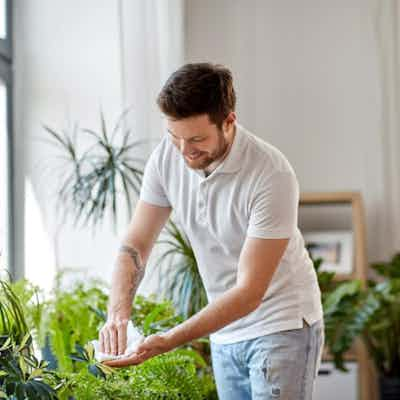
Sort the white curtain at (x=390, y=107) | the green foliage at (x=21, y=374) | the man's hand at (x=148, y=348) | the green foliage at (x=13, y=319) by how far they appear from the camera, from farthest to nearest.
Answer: the white curtain at (x=390, y=107) < the green foliage at (x=13, y=319) < the man's hand at (x=148, y=348) < the green foliage at (x=21, y=374)

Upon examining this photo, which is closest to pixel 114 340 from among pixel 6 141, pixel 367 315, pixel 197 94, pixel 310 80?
pixel 197 94

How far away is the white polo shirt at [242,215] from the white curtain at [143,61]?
1.37 m

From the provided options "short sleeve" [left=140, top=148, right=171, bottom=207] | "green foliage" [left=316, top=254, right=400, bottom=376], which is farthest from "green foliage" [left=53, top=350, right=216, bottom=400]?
"green foliage" [left=316, top=254, right=400, bottom=376]

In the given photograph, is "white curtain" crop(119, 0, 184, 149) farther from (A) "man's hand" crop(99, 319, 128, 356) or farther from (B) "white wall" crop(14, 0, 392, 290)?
(A) "man's hand" crop(99, 319, 128, 356)

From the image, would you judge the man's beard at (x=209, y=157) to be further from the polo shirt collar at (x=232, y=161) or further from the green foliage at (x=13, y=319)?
the green foliage at (x=13, y=319)

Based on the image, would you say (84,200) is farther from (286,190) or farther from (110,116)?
(286,190)

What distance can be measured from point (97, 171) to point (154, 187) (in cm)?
116

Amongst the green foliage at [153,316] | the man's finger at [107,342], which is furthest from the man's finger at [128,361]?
the green foliage at [153,316]

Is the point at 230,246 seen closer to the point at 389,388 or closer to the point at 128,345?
the point at 128,345

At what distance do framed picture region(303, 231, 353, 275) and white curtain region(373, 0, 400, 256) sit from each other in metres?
0.25

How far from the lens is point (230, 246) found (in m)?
2.41

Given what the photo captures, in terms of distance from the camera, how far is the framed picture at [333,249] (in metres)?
4.64

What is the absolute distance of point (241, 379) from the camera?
2482 millimetres

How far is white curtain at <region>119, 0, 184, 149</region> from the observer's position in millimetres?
3836
